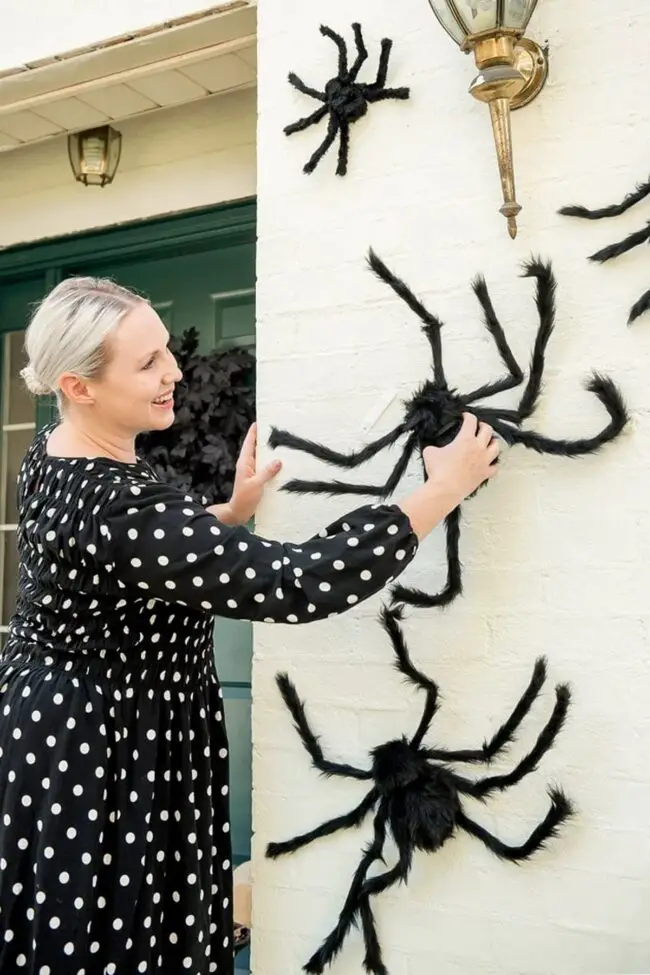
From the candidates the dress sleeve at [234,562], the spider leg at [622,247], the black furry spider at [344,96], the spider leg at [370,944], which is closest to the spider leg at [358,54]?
the black furry spider at [344,96]

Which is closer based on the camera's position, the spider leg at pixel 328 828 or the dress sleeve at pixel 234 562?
the dress sleeve at pixel 234 562

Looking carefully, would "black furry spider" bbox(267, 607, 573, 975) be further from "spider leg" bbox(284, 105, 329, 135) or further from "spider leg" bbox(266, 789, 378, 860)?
"spider leg" bbox(284, 105, 329, 135)

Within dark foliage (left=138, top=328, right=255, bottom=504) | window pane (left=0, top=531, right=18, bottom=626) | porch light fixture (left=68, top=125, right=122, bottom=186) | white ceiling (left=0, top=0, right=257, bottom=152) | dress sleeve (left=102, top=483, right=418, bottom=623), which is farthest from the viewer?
window pane (left=0, top=531, right=18, bottom=626)

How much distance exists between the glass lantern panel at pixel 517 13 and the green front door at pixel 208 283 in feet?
3.53

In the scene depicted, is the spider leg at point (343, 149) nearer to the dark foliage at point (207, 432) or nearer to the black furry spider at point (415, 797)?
the dark foliage at point (207, 432)

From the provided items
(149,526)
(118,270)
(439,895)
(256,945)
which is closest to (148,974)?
(256,945)

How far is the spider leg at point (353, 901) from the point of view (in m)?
1.59

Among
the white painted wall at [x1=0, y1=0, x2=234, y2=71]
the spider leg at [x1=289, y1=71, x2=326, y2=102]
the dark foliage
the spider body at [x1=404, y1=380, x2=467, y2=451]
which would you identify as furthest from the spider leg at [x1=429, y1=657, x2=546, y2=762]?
the white painted wall at [x1=0, y1=0, x2=234, y2=71]

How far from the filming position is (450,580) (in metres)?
1.58

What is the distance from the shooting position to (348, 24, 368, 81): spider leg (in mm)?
1690

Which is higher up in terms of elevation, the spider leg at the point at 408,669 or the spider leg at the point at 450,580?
the spider leg at the point at 450,580

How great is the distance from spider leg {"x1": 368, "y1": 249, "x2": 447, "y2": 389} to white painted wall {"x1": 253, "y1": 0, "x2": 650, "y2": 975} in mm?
20

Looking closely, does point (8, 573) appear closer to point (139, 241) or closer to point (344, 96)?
point (139, 241)

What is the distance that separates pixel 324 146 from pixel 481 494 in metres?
0.76
